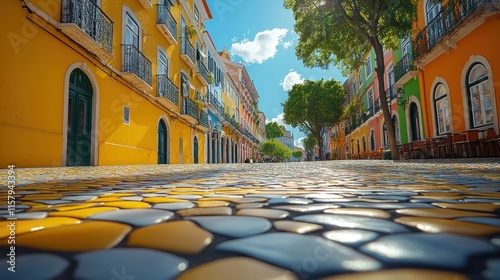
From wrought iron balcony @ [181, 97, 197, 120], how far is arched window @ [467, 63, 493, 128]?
12.7m

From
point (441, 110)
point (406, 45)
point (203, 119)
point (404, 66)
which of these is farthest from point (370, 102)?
point (203, 119)

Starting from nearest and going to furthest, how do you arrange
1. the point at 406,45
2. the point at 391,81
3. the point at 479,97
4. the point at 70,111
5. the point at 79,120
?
the point at 70,111, the point at 79,120, the point at 479,97, the point at 406,45, the point at 391,81

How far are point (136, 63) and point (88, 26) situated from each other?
2557mm

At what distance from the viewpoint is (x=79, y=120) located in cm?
766

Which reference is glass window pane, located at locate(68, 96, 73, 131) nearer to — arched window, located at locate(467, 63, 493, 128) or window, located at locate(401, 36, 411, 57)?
arched window, located at locate(467, 63, 493, 128)

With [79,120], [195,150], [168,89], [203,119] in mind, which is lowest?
[195,150]

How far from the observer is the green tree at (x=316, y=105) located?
94.3 feet

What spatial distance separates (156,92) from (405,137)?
537 inches

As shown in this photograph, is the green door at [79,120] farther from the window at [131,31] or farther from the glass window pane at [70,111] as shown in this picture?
the window at [131,31]

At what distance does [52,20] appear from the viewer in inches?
243

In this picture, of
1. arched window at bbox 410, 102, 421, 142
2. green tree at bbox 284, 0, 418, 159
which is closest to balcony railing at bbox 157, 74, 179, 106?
green tree at bbox 284, 0, 418, 159

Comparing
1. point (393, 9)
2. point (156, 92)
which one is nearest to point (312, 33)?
point (393, 9)

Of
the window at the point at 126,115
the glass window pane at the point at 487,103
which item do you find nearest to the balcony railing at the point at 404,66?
the glass window pane at the point at 487,103

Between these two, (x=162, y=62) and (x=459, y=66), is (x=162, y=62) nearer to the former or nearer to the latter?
(x=162, y=62)
